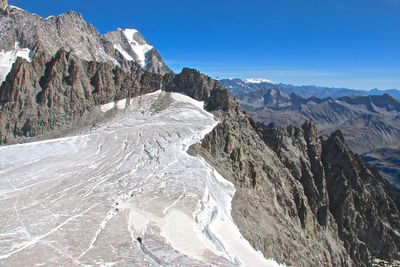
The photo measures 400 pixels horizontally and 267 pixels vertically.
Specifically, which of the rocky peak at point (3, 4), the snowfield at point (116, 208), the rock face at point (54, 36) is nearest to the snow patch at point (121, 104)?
A: the snowfield at point (116, 208)

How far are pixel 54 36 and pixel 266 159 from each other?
126 metres

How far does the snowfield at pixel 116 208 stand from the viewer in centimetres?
1198

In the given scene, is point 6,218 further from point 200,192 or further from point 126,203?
point 200,192

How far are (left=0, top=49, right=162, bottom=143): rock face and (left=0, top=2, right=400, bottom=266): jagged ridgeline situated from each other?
0.67ft

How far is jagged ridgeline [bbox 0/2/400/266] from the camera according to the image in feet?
98.7

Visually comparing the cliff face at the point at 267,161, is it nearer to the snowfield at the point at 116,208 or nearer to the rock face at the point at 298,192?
the rock face at the point at 298,192

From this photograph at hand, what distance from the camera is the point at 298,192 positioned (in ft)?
134

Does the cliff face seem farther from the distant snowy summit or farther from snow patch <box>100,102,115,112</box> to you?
the distant snowy summit

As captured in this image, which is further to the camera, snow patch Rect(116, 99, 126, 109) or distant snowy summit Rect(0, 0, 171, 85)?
distant snowy summit Rect(0, 0, 171, 85)

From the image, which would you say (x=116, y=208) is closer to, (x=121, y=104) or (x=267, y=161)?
(x=267, y=161)

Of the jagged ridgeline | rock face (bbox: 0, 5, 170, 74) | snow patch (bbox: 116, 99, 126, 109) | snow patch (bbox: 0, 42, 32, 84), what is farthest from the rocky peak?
snow patch (bbox: 116, 99, 126, 109)

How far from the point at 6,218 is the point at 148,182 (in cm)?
908

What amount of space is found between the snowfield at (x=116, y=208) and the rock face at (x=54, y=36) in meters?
81.4

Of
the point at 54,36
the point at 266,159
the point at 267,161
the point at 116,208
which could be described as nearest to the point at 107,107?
the point at 266,159
